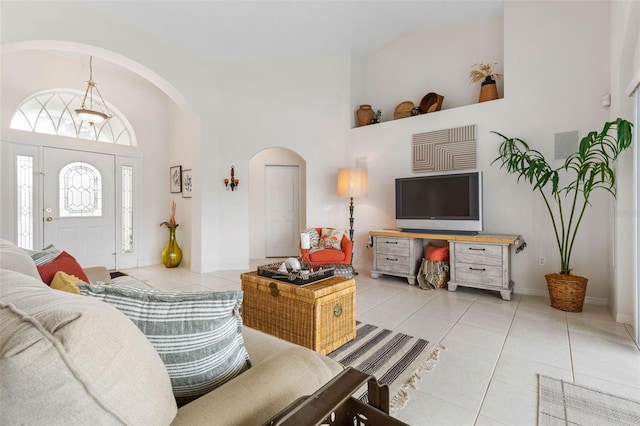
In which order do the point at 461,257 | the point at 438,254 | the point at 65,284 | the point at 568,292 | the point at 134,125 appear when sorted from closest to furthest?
the point at 65,284, the point at 568,292, the point at 461,257, the point at 438,254, the point at 134,125

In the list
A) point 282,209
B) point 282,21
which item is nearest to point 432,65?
point 282,21

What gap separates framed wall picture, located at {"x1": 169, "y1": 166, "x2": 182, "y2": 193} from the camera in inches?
214

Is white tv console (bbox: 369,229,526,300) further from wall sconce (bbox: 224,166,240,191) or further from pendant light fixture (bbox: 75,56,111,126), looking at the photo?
pendant light fixture (bbox: 75,56,111,126)

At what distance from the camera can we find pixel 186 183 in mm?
5320

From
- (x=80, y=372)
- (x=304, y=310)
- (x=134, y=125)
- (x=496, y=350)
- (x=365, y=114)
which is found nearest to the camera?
(x=80, y=372)

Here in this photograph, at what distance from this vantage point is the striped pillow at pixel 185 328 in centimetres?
79

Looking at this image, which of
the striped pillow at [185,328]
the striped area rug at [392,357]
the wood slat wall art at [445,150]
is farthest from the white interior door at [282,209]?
the striped pillow at [185,328]

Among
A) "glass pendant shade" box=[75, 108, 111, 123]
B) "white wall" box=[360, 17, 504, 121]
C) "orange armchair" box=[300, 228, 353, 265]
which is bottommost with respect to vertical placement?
"orange armchair" box=[300, 228, 353, 265]

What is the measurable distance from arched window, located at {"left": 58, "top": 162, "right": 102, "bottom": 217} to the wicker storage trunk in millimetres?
3878

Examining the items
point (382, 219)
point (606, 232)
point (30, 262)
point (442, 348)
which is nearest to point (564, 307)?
point (606, 232)

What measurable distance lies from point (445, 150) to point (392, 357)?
305 cm

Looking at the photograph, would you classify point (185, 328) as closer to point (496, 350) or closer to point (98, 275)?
point (98, 275)

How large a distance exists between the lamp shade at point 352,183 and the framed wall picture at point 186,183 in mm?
2675

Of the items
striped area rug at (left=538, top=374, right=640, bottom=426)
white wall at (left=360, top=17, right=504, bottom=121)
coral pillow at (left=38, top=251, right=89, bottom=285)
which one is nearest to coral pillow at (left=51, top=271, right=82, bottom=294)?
coral pillow at (left=38, top=251, right=89, bottom=285)
